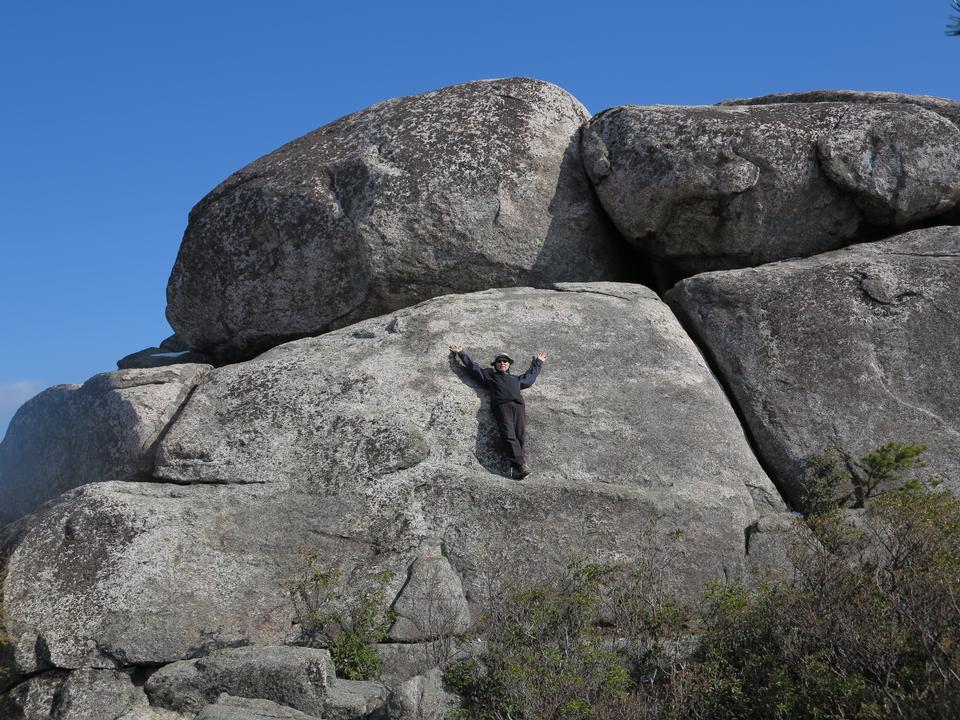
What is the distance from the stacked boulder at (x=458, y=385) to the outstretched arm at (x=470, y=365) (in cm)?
14

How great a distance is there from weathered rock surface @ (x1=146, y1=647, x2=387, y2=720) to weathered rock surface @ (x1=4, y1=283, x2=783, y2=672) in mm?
637

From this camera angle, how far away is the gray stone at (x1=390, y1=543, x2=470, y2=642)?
9.43m

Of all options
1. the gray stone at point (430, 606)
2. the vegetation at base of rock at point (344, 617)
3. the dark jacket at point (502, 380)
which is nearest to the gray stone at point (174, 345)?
the dark jacket at point (502, 380)

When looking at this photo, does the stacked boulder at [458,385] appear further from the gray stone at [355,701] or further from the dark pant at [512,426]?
the dark pant at [512,426]

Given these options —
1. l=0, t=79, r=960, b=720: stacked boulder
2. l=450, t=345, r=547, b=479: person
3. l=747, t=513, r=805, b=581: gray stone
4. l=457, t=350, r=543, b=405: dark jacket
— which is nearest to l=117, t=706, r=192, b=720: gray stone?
l=0, t=79, r=960, b=720: stacked boulder

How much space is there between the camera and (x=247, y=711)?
7.78 m

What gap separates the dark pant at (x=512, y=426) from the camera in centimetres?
1054

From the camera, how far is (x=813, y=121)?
1298 centimetres

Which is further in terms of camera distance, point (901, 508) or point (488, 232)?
point (488, 232)

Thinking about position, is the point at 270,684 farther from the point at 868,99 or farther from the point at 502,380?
the point at 868,99

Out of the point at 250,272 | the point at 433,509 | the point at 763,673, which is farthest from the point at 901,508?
the point at 250,272

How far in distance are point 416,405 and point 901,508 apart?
4.68m

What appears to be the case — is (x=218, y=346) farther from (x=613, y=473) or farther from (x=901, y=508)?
(x=901, y=508)

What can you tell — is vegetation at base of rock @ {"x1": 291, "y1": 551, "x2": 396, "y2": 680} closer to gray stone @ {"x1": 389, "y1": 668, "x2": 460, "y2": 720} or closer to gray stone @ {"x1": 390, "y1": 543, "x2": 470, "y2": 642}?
gray stone @ {"x1": 390, "y1": 543, "x2": 470, "y2": 642}
